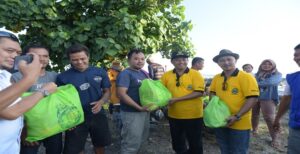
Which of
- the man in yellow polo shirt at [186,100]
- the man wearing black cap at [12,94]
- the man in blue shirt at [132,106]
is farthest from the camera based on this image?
the man in yellow polo shirt at [186,100]

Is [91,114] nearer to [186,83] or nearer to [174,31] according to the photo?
[186,83]

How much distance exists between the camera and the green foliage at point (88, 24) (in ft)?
14.2

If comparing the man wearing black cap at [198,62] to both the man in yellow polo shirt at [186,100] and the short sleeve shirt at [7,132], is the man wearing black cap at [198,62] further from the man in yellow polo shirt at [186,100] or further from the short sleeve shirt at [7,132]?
A: the short sleeve shirt at [7,132]

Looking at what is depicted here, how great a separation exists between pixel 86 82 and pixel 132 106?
0.88m

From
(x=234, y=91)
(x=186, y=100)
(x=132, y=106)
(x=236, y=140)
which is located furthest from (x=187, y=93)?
(x=236, y=140)

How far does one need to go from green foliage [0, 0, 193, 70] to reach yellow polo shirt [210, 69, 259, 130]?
1.80 meters

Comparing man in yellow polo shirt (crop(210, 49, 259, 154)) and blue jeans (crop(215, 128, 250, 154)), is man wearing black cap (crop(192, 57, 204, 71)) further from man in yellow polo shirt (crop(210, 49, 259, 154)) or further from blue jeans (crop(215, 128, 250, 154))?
blue jeans (crop(215, 128, 250, 154))

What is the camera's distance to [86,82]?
4043 mm

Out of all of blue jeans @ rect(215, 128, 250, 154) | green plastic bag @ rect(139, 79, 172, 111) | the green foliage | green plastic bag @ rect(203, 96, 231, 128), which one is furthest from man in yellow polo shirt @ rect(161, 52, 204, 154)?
the green foliage

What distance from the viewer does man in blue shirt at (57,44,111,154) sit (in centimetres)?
398

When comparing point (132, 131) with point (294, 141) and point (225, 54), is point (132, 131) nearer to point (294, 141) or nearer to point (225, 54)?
point (225, 54)

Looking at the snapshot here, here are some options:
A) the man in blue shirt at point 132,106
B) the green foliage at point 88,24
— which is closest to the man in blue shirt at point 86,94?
the man in blue shirt at point 132,106

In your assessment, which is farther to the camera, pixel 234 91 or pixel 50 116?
pixel 234 91

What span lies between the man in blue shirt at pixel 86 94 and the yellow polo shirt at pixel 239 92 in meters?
1.92
